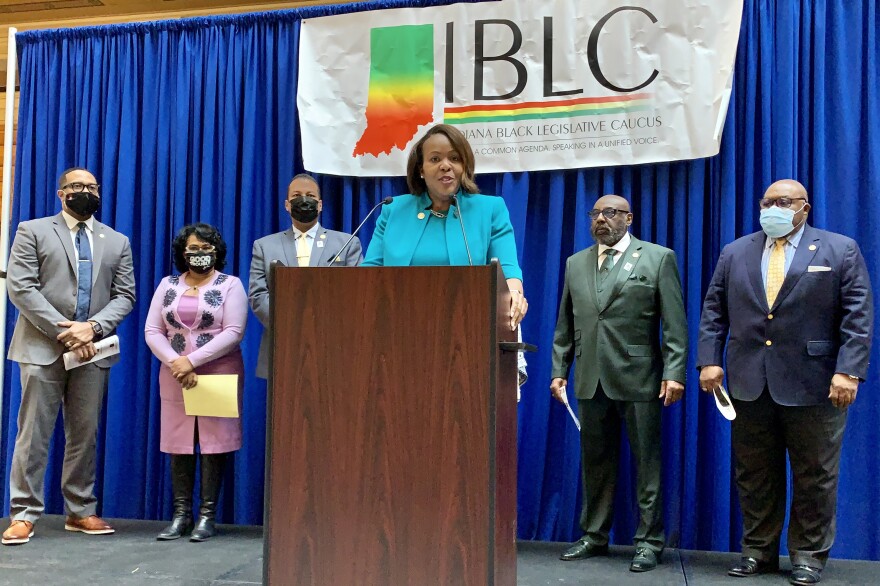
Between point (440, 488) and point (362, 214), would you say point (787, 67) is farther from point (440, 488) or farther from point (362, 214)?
point (440, 488)

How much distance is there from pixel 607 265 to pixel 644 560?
1232 mm

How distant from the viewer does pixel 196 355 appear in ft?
13.1

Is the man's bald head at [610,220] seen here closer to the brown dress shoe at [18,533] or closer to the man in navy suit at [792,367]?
the man in navy suit at [792,367]

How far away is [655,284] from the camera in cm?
371

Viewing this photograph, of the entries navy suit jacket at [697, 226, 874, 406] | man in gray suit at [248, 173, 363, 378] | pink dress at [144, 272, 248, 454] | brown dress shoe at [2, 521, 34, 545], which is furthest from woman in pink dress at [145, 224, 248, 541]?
navy suit jacket at [697, 226, 874, 406]

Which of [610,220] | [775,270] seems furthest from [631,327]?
[775,270]

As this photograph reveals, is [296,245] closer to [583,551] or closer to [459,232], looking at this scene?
[583,551]

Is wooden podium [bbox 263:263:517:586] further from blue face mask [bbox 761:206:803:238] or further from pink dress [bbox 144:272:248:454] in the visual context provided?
pink dress [bbox 144:272:248:454]

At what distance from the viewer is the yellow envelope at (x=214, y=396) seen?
3990mm

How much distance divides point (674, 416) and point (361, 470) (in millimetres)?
2531

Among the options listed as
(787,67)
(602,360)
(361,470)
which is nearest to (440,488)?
(361,470)

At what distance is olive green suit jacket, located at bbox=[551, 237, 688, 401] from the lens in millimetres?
3637

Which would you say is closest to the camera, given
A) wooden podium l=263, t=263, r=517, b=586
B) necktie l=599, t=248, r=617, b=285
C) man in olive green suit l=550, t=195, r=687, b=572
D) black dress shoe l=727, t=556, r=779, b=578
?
wooden podium l=263, t=263, r=517, b=586

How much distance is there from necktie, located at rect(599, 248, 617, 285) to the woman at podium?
149 centimetres
